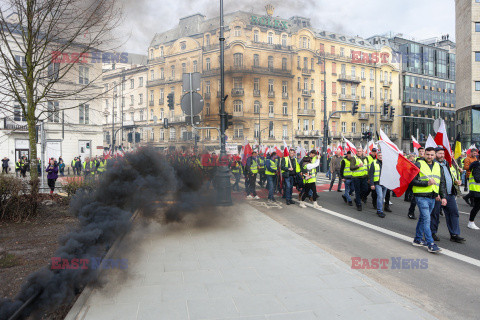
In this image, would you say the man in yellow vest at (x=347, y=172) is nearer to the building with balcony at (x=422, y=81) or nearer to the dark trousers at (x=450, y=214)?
the dark trousers at (x=450, y=214)

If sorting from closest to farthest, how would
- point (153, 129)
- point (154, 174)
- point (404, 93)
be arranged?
1. point (154, 174)
2. point (153, 129)
3. point (404, 93)

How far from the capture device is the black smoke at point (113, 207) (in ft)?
9.96

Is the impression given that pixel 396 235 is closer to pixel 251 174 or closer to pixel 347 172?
pixel 347 172

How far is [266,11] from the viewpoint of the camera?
32.5 feet

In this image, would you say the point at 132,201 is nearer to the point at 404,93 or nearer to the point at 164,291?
the point at 164,291

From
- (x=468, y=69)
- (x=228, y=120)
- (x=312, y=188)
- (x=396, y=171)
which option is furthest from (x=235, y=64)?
(x=468, y=69)

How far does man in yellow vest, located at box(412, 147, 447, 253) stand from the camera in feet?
18.0

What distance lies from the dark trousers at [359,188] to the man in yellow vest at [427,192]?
11.6 feet

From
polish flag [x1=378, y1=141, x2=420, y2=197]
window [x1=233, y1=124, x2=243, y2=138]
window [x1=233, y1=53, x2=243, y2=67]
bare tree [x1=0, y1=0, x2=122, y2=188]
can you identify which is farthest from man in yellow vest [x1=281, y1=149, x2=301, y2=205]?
bare tree [x1=0, y1=0, x2=122, y2=188]

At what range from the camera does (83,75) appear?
26.9ft

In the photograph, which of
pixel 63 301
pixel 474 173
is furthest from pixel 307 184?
pixel 63 301

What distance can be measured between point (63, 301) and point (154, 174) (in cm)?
297

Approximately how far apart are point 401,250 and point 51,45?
852cm

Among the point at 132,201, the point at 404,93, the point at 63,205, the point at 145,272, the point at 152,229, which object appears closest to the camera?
the point at 145,272
